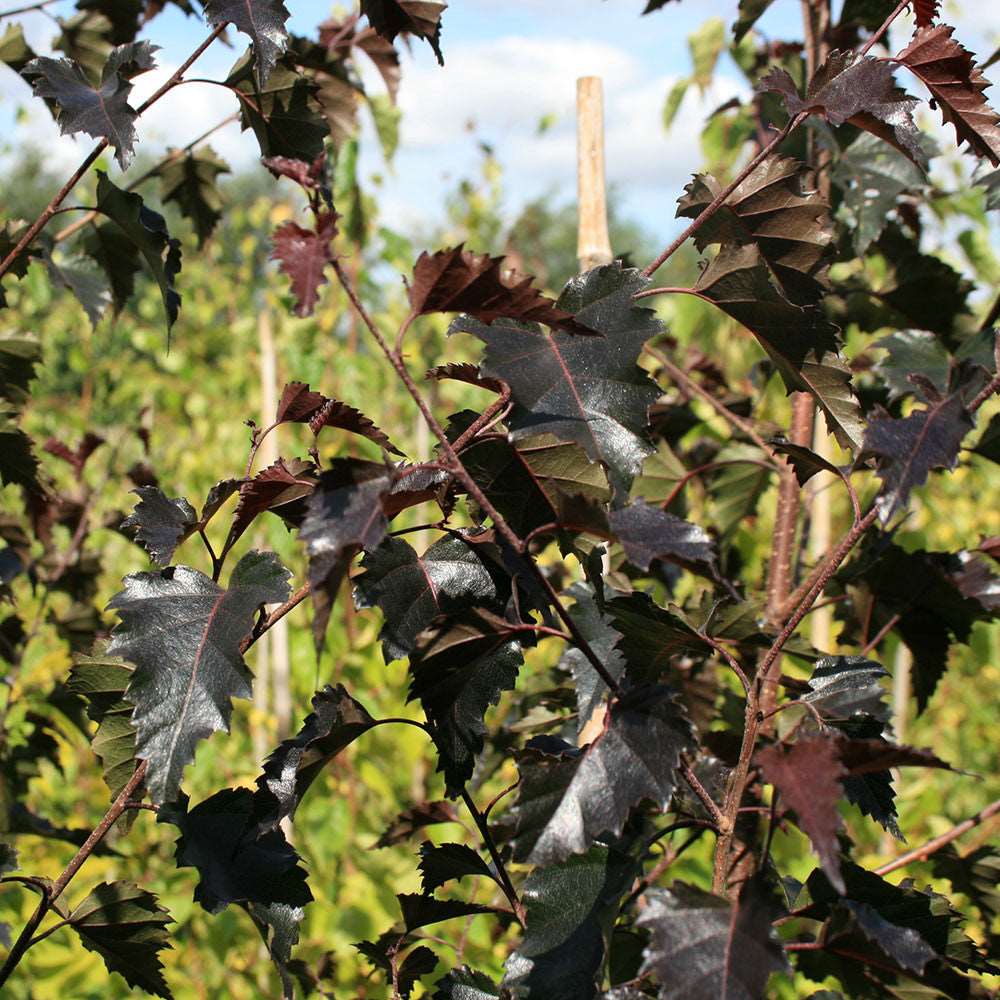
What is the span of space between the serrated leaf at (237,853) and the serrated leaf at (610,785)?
24 centimetres

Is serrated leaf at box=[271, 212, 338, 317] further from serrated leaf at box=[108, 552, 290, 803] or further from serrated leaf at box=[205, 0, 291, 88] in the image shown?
serrated leaf at box=[205, 0, 291, 88]

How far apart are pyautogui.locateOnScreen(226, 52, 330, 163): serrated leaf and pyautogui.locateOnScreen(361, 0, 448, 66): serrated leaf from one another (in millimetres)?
139

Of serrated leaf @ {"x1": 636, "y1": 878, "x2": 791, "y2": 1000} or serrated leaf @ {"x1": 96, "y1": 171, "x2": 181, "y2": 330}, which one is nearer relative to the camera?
serrated leaf @ {"x1": 636, "y1": 878, "x2": 791, "y2": 1000}

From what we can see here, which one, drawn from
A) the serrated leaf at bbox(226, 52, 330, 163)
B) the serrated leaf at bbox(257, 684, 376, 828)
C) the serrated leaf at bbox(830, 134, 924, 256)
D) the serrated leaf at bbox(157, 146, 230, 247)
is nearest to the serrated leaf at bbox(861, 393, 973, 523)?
the serrated leaf at bbox(257, 684, 376, 828)

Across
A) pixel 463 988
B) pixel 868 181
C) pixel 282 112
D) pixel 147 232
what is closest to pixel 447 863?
pixel 463 988

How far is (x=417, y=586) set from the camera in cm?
87

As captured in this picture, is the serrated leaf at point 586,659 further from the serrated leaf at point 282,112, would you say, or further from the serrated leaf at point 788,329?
the serrated leaf at point 282,112

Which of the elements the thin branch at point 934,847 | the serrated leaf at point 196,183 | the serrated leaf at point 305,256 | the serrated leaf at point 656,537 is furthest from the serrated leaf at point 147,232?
the thin branch at point 934,847

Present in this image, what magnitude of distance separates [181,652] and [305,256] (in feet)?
1.03

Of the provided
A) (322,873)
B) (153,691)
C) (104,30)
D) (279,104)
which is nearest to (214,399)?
(322,873)

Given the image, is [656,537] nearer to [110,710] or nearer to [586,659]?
[586,659]

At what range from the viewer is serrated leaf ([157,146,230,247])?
4.91ft

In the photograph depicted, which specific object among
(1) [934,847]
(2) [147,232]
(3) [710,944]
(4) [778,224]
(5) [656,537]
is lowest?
(1) [934,847]

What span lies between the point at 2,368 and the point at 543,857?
1037mm
